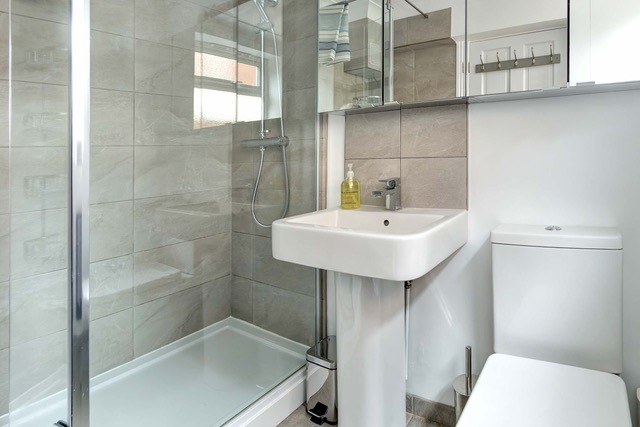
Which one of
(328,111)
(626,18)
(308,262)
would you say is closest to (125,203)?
(308,262)

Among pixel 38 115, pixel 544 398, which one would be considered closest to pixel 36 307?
pixel 38 115

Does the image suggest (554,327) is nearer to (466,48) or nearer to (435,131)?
(435,131)

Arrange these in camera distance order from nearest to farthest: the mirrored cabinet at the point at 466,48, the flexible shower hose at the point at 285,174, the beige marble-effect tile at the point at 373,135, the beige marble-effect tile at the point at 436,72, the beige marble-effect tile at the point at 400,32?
the mirrored cabinet at the point at 466,48, the beige marble-effect tile at the point at 436,72, the beige marble-effect tile at the point at 400,32, the beige marble-effect tile at the point at 373,135, the flexible shower hose at the point at 285,174

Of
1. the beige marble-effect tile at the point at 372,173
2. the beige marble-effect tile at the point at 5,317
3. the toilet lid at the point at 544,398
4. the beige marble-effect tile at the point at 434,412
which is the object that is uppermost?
the beige marble-effect tile at the point at 372,173

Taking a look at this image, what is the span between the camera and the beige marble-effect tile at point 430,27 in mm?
1441

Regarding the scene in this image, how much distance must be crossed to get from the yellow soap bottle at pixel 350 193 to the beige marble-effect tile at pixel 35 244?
1.03 meters

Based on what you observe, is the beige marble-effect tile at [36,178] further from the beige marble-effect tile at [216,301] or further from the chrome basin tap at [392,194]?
the chrome basin tap at [392,194]

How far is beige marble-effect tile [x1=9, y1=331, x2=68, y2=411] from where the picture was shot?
1.20m

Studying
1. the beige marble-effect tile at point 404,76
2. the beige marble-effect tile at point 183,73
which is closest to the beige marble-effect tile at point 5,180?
the beige marble-effect tile at point 183,73

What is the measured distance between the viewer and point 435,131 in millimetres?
1578

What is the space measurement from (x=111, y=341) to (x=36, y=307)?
29 cm

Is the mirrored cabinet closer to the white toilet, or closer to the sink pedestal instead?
the white toilet

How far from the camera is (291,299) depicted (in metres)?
1.89

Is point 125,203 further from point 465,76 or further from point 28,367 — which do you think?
point 465,76
